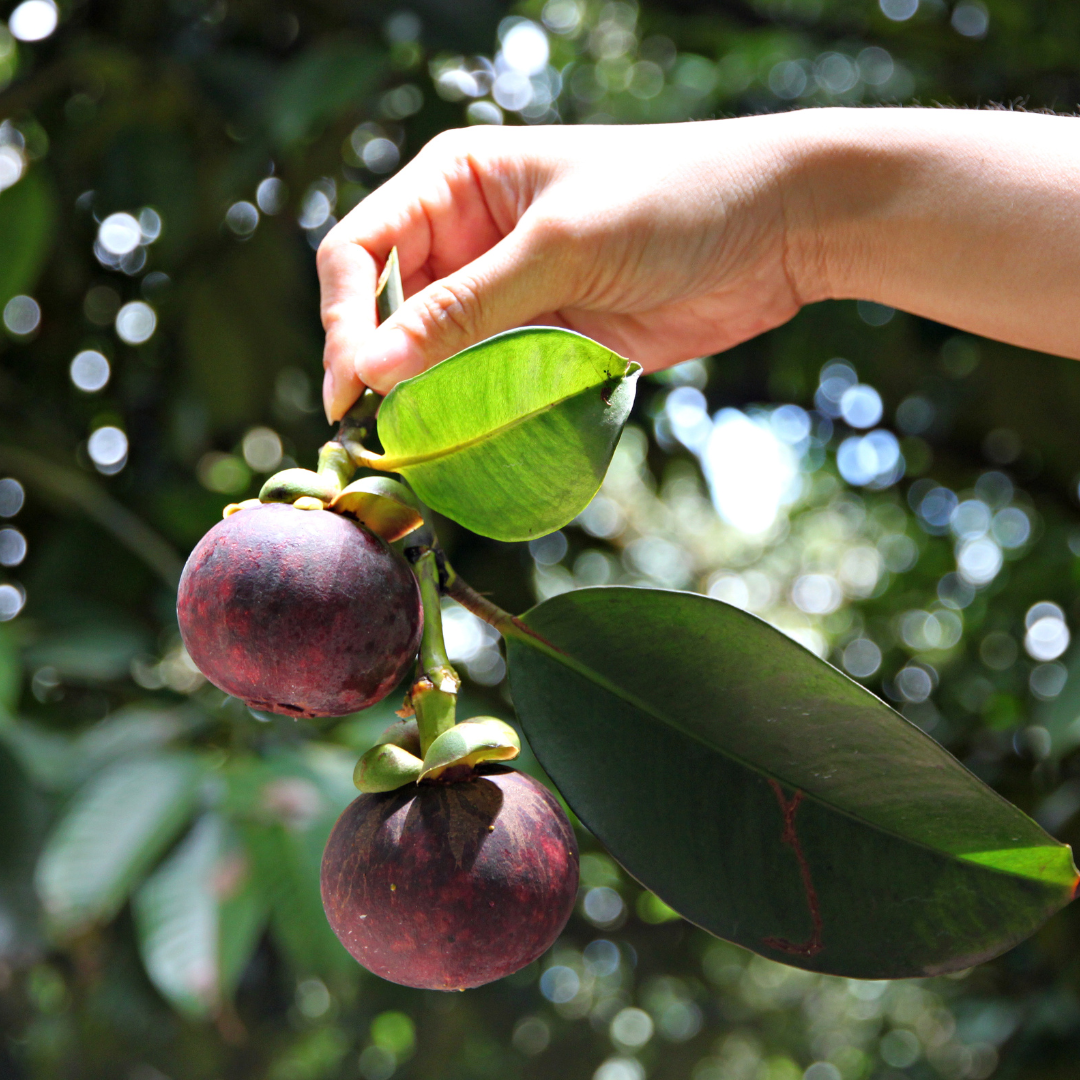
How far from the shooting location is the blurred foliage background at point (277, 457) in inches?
55.1

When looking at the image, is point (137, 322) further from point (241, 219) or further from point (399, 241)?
point (399, 241)

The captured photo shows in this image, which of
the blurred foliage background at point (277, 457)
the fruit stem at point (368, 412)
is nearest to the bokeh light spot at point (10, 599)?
the blurred foliage background at point (277, 457)

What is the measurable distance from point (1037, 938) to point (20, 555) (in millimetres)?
2418

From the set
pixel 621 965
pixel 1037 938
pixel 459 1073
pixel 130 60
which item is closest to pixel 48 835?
pixel 130 60

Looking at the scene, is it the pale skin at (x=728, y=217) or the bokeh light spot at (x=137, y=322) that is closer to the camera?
the pale skin at (x=728, y=217)

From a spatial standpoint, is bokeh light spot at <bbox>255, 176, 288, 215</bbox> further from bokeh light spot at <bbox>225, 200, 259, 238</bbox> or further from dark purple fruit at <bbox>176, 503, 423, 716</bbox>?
dark purple fruit at <bbox>176, 503, 423, 716</bbox>

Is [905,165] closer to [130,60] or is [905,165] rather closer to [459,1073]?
[130,60]

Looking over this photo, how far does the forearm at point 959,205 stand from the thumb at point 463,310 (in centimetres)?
23

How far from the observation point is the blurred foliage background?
1.40 metres

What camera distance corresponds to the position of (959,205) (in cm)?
79

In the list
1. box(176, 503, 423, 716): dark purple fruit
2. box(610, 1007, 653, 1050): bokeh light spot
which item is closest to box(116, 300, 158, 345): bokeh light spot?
box(176, 503, 423, 716): dark purple fruit

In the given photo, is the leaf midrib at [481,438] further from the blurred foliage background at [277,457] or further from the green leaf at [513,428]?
the blurred foliage background at [277,457]

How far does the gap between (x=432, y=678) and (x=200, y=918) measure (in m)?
0.91

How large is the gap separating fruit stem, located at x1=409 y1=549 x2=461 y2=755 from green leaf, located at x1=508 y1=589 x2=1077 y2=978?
5 cm
